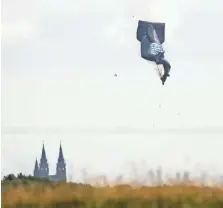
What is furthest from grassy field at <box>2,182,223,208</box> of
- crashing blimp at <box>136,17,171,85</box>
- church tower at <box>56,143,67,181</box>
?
crashing blimp at <box>136,17,171,85</box>

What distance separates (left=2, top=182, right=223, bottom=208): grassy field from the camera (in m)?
1.72

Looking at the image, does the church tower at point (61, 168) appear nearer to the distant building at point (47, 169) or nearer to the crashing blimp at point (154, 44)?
the distant building at point (47, 169)

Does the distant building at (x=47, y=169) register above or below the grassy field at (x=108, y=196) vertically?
above

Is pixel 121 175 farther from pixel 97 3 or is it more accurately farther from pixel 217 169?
pixel 97 3

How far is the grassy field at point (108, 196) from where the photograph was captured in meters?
1.72

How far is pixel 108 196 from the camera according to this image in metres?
1.75

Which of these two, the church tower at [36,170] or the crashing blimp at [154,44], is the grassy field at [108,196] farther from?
the crashing blimp at [154,44]

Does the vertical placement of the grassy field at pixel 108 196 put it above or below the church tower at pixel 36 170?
below

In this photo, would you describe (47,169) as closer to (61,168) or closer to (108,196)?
(61,168)

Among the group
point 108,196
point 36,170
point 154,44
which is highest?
point 154,44

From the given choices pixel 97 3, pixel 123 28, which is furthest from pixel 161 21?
pixel 97 3

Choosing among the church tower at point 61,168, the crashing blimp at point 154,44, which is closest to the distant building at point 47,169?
the church tower at point 61,168

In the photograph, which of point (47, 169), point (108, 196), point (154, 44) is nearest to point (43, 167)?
point (47, 169)

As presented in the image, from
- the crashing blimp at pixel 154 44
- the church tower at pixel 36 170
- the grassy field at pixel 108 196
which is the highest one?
the crashing blimp at pixel 154 44
